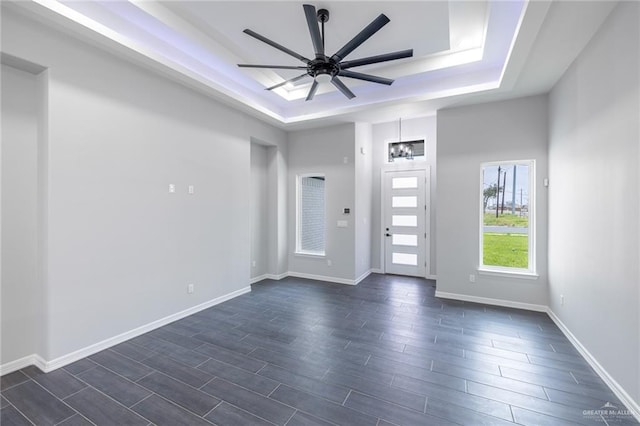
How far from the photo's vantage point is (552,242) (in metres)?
3.72

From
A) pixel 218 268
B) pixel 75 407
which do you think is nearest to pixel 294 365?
pixel 75 407

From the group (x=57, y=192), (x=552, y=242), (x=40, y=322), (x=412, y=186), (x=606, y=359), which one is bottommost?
(x=606, y=359)

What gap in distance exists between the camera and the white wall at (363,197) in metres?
5.47

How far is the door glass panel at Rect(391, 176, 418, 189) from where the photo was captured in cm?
596

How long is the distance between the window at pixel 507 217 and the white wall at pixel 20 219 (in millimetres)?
5655

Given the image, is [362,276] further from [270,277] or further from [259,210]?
[259,210]

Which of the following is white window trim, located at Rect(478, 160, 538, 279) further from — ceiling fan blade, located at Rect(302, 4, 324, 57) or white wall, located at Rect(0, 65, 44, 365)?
white wall, located at Rect(0, 65, 44, 365)

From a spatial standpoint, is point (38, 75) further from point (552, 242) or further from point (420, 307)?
point (552, 242)

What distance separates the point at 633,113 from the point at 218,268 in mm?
4878

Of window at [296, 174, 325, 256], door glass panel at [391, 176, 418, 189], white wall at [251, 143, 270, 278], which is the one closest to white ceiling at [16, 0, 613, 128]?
white wall at [251, 143, 270, 278]

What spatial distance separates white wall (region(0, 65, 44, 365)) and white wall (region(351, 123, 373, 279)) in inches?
175

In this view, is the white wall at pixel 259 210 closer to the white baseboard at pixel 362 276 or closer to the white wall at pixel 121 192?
the white wall at pixel 121 192

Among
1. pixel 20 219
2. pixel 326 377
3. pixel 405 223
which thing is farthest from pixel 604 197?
pixel 20 219

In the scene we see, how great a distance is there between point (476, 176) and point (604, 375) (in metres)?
2.84
